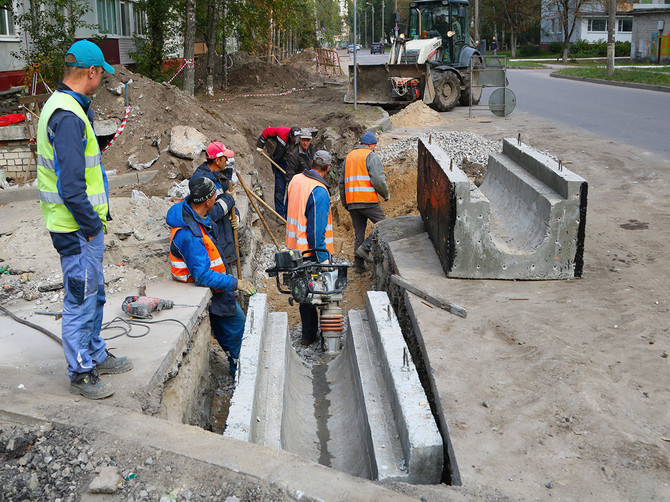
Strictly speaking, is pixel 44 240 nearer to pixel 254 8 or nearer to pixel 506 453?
pixel 506 453

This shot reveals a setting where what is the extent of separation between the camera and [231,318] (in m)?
6.38

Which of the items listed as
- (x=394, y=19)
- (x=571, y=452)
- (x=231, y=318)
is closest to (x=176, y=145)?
(x=231, y=318)

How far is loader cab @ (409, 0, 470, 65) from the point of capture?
72.0ft

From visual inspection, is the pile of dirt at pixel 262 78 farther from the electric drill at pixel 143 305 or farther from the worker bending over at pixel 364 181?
the electric drill at pixel 143 305

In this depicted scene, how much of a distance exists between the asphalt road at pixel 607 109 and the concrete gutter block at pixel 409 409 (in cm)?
883

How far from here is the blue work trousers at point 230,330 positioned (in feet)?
20.9

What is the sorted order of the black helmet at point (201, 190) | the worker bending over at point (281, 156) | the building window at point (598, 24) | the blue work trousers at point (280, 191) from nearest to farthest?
the black helmet at point (201, 190) < the worker bending over at point (281, 156) < the blue work trousers at point (280, 191) < the building window at point (598, 24)

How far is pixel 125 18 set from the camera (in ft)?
87.5

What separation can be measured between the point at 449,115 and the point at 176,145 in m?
10.6

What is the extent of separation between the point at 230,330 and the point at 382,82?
51.9 feet

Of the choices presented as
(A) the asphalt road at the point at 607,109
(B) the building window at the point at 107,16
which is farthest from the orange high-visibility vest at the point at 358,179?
(B) the building window at the point at 107,16

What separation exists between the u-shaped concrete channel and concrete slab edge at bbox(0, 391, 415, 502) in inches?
23.9

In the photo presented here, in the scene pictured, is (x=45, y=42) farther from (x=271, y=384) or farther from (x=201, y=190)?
(x=271, y=384)

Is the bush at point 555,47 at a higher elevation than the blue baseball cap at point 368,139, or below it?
higher
